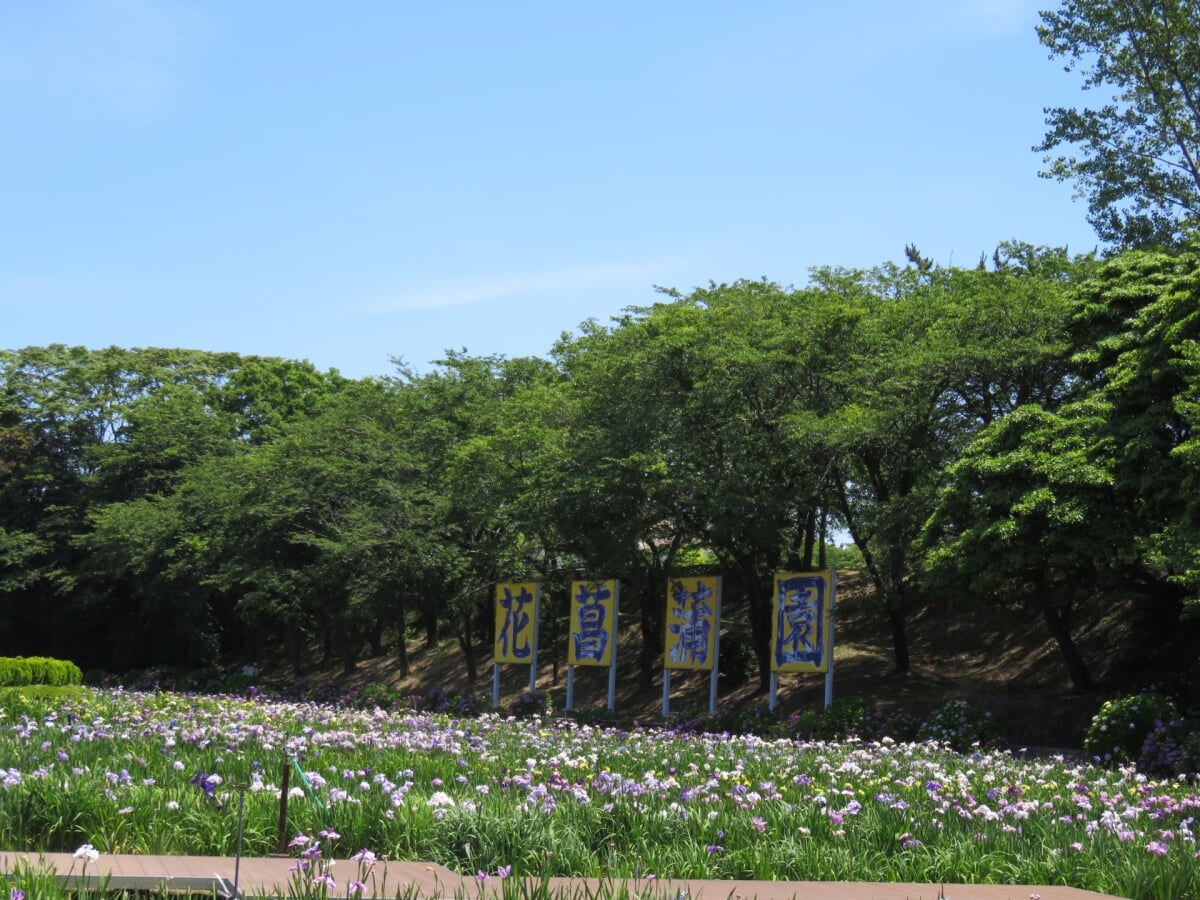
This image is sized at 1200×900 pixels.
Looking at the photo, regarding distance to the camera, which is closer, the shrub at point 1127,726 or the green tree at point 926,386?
the shrub at point 1127,726

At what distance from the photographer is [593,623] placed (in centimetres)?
2406

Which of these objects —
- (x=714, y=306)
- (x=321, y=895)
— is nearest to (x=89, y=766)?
(x=321, y=895)

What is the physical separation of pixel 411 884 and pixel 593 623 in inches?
761

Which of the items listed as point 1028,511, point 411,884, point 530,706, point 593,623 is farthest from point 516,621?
point 411,884

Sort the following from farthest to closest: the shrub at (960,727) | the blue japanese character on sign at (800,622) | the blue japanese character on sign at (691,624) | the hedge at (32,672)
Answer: the blue japanese character on sign at (691,624)
the hedge at (32,672)
the blue japanese character on sign at (800,622)
the shrub at (960,727)

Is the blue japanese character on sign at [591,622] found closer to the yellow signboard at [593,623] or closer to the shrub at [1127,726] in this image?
the yellow signboard at [593,623]

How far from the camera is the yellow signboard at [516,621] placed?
2592 cm

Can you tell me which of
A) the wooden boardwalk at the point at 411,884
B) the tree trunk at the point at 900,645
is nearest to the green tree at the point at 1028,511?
the tree trunk at the point at 900,645

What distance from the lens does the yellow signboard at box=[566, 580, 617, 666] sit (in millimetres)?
23641

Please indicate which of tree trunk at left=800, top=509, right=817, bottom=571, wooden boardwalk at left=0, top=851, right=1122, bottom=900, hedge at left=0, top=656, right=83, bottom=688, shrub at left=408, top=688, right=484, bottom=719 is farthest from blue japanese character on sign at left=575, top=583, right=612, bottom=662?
wooden boardwalk at left=0, top=851, right=1122, bottom=900

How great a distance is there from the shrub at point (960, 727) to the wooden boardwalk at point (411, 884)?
1082 cm

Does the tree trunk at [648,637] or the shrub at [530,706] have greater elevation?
the tree trunk at [648,637]

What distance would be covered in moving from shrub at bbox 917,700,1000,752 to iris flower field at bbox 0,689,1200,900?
21.5 ft

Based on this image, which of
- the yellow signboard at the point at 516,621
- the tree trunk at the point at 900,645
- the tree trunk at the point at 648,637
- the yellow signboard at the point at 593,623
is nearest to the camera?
the tree trunk at the point at 900,645
